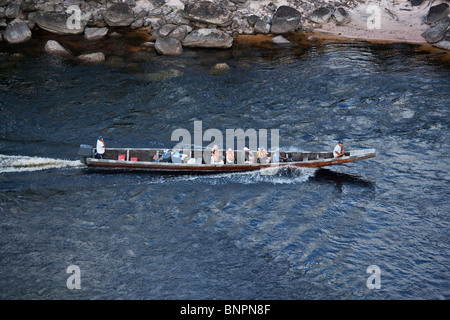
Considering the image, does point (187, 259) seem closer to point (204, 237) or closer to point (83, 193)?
point (204, 237)

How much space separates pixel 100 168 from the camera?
77.0 feet

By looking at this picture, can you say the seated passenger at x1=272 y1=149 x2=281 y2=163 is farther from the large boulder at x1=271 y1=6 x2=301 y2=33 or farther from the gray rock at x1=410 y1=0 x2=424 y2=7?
the gray rock at x1=410 y1=0 x2=424 y2=7

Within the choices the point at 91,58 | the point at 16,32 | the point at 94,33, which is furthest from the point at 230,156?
the point at 16,32

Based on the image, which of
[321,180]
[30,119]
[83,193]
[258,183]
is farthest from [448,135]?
A: [30,119]

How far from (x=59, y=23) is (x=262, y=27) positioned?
58.4ft

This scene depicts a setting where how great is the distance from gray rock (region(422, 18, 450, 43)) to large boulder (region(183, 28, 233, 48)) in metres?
16.5

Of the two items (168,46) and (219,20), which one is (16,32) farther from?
(219,20)

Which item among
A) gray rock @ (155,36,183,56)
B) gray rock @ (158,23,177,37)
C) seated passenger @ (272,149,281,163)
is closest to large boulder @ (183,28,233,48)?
gray rock @ (155,36,183,56)

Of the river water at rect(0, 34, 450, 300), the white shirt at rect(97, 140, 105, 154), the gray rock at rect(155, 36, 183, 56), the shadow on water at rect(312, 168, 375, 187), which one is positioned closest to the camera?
the river water at rect(0, 34, 450, 300)

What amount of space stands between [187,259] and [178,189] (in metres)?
4.98

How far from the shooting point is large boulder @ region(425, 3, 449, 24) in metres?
36.8

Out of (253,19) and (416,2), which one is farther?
(416,2)

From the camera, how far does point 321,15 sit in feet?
129
